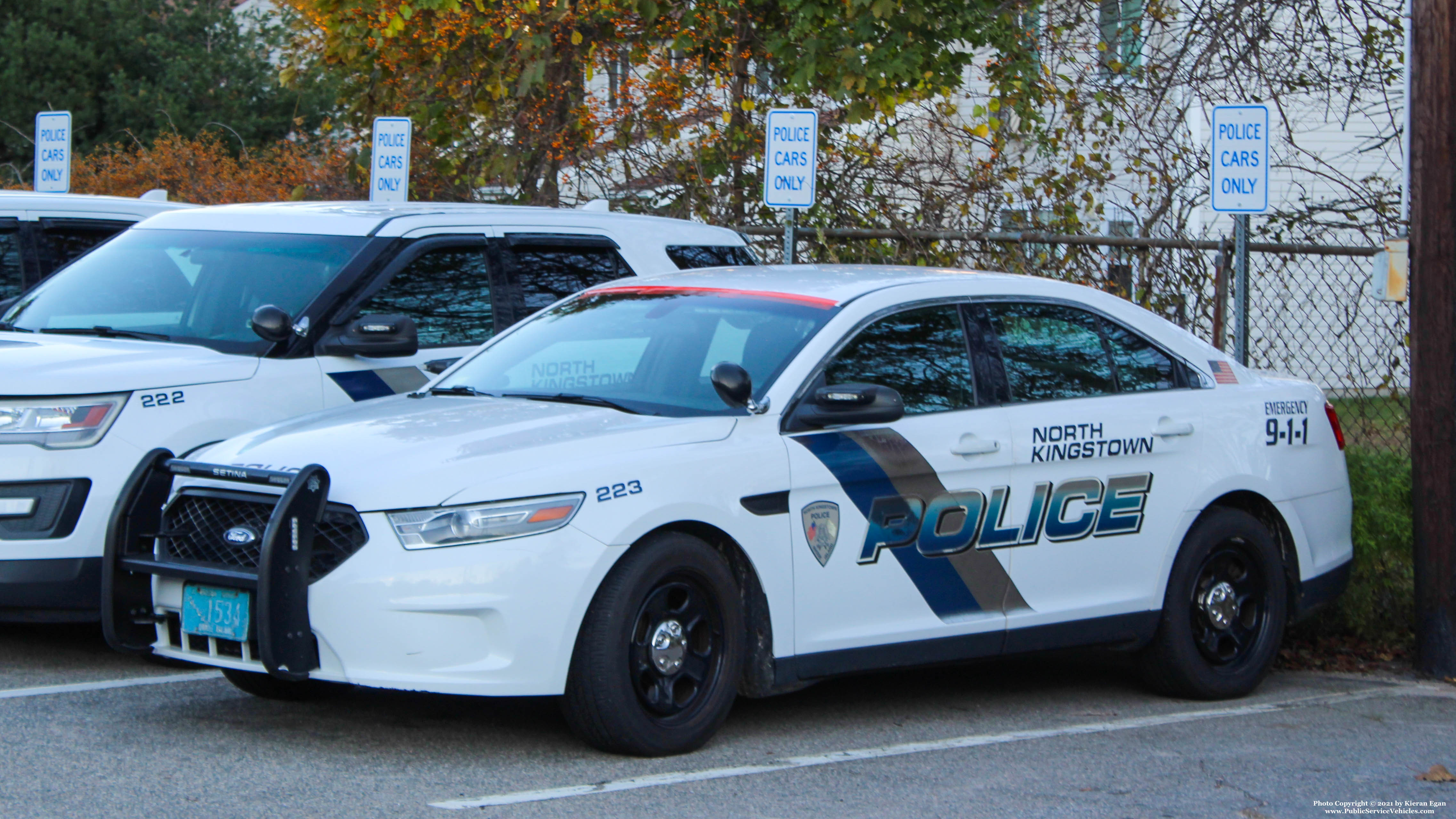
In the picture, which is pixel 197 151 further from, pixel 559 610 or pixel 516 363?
pixel 559 610

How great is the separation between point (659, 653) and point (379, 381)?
261cm

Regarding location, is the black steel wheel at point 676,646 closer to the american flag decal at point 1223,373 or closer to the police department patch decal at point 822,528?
the police department patch decal at point 822,528

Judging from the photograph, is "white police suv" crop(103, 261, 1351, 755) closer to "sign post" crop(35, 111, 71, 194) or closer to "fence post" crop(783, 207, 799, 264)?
"fence post" crop(783, 207, 799, 264)

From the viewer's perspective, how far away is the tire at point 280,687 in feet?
19.7

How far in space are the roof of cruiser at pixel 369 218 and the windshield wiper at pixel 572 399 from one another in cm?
185

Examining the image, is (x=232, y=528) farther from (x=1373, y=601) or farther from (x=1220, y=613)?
(x=1373, y=601)

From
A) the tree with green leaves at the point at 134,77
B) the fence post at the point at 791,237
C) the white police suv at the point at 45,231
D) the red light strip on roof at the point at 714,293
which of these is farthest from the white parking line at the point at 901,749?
the tree with green leaves at the point at 134,77

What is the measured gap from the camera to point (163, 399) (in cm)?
674

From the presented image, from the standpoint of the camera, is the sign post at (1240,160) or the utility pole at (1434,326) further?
the sign post at (1240,160)

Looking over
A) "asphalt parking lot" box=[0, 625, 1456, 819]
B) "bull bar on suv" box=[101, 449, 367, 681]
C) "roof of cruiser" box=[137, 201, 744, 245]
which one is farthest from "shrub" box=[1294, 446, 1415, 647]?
"bull bar on suv" box=[101, 449, 367, 681]

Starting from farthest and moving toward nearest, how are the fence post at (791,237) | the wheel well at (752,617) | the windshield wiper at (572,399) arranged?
1. the fence post at (791,237)
2. the windshield wiper at (572,399)
3. the wheel well at (752,617)

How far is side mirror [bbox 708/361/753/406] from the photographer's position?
5.68 meters

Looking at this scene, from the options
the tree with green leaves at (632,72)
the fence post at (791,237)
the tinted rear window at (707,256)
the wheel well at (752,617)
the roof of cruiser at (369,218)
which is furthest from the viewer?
the tree with green leaves at (632,72)

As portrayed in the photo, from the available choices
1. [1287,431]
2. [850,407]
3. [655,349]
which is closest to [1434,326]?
[1287,431]
